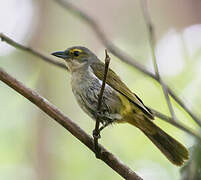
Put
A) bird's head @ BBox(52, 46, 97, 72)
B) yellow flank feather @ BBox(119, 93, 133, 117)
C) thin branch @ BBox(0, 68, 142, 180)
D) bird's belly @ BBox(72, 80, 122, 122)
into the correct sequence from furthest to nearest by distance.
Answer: bird's head @ BBox(52, 46, 97, 72)
yellow flank feather @ BBox(119, 93, 133, 117)
bird's belly @ BBox(72, 80, 122, 122)
thin branch @ BBox(0, 68, 142, 180)

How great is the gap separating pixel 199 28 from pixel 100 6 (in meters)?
2.71

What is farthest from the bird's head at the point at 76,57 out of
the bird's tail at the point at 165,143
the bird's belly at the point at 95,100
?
the bird's tail at the point at 165,143

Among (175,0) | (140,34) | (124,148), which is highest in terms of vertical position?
(175,0)

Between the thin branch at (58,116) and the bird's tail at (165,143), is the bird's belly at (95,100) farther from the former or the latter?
the thin branch at (58,116)

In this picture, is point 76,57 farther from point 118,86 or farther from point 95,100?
point 95,100

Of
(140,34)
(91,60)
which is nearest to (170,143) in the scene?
(91,60)

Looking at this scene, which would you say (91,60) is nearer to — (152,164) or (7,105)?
(152,164)

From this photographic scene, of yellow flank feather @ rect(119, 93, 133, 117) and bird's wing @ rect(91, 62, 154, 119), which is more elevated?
bird's wing @ rect(91, 62, 154, 119)

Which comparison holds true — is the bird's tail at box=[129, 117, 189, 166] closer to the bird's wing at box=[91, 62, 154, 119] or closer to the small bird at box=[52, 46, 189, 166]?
the small bird at box=[52, 46, 189, 166]

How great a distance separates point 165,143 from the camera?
4285 mm

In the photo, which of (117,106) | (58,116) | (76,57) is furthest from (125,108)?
(58,116)

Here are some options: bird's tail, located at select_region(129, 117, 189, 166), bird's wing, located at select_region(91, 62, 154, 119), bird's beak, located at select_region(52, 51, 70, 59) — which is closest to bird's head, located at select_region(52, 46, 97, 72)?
bird's beak, located at select_region(52, 51, 70, 59)

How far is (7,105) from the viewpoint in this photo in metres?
6.86

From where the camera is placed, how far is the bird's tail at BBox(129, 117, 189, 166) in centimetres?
409
